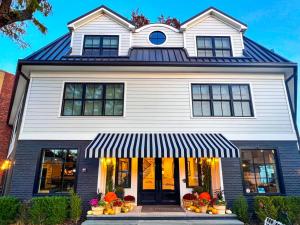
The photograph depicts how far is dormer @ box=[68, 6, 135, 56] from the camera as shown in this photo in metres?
13.0

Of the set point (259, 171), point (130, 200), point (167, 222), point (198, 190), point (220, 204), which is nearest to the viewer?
point (167, 222)

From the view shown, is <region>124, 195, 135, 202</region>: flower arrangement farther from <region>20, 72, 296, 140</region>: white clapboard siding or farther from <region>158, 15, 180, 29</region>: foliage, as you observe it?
<region>158, 15, 180, 29</region>: foliage

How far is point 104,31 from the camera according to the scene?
13.3 metres

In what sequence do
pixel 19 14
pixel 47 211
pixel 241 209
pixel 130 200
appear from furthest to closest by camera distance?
pixel 130 200 → pixel 241 209 → pixel 47 211 → pixel 19 14

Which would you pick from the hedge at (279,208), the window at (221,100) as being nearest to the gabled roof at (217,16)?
the window at (221,100)

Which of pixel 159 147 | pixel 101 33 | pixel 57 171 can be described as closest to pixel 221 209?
pixel 159 147

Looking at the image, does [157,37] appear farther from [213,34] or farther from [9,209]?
[9,209]

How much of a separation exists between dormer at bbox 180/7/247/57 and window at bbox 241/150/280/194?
6.52 m

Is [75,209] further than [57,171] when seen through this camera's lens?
No

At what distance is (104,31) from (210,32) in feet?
23.8

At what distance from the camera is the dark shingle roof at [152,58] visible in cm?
1114

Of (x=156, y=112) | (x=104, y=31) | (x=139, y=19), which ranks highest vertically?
(x=139, y=19)

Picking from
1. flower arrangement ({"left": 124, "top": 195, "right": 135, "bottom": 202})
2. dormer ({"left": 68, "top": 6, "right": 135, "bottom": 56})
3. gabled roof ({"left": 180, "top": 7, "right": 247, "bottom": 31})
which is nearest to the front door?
flower arrangement ({"left": 124, "top": 195, "right": 135, "bottom": 202})

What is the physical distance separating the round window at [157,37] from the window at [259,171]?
9.13 m
